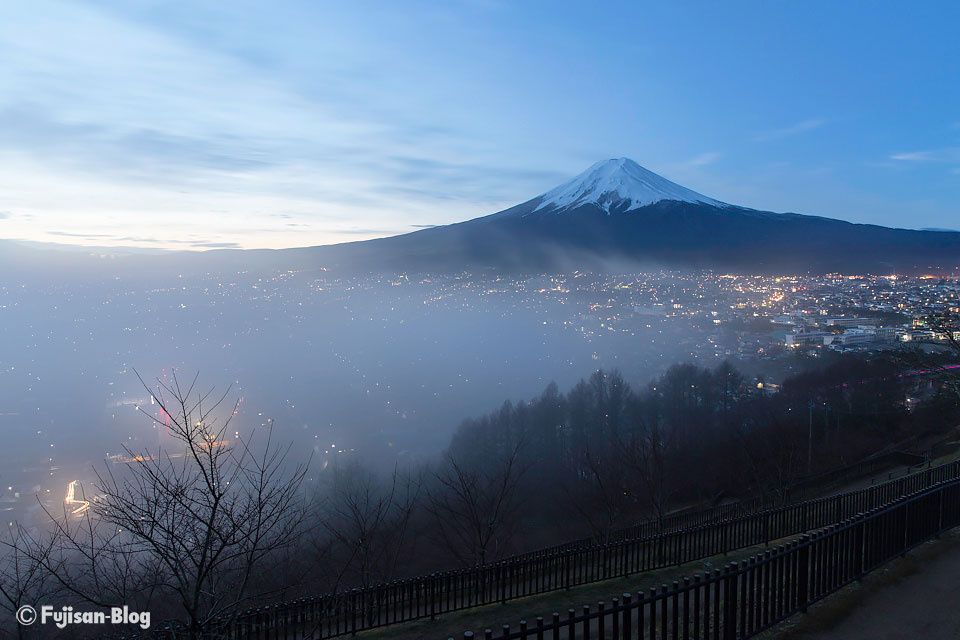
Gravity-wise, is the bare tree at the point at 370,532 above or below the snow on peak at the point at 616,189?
below

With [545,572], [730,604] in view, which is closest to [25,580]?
[545,572]

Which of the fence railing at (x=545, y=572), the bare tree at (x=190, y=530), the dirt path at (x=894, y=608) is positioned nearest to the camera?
the bare tree at (x=190, y=530)

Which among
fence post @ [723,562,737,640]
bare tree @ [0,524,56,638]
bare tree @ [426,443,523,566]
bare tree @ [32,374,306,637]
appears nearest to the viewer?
bare tree @ [32,374,306,637]

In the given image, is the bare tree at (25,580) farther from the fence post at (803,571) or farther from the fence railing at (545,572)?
the fence post at (803,571)

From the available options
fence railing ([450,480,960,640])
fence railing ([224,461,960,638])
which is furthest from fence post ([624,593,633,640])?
fence railing ([224,461,960,638])

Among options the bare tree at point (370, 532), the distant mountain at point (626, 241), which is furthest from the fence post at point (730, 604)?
the distant mountain at point (626, 241)

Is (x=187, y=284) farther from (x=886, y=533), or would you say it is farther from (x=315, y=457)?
(x=886, y=533)

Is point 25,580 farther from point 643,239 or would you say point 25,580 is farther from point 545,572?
point 643,239

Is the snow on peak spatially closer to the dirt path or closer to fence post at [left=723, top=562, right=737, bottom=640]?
the dirt path
